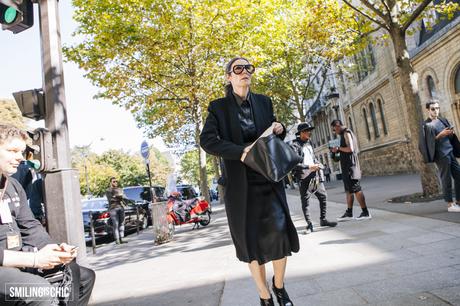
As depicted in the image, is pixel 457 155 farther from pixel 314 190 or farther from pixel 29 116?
pixel 29 116

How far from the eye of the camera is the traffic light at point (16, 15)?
3.78 metres

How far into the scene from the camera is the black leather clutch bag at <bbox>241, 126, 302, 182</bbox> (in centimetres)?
246

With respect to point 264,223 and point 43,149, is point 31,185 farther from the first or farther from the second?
point 264,223

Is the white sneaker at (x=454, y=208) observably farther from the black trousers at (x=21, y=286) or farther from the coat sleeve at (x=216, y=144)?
the black trousers at (x=21, y=286)

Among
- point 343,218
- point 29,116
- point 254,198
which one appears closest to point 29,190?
point 29,116

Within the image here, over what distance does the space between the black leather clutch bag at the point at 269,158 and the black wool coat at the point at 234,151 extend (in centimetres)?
10

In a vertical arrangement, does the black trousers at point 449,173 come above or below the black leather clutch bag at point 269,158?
below

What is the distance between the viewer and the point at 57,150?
3740 mm

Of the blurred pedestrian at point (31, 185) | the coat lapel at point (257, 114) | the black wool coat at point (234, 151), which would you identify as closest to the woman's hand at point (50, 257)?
the black wool coat at point (234, 151)

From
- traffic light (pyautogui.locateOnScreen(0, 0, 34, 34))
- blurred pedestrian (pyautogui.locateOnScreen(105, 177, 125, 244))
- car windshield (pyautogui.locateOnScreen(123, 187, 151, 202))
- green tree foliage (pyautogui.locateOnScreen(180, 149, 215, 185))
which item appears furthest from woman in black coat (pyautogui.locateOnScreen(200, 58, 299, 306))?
green tree foliage (pyautogui.locateOnScreen(180, 149, 215, 185))

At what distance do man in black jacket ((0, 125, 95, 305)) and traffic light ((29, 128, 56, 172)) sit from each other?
101 centimetres

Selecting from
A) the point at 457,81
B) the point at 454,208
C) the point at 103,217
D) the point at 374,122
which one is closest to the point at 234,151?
the point at 454,208

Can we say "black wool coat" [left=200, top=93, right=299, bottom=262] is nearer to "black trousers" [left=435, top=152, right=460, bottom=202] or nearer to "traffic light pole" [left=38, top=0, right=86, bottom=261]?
"traffic light pole" [left=38, top=0, right=86, bottom=261]

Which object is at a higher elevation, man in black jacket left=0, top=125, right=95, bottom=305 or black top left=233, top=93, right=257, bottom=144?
black top left=233, top=93, right=257, bottom=144
